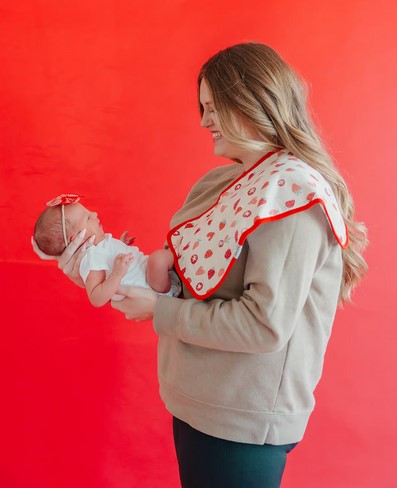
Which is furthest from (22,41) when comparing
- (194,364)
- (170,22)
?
(194,364)

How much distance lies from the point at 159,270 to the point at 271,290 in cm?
38

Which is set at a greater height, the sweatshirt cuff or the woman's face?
the woman's face

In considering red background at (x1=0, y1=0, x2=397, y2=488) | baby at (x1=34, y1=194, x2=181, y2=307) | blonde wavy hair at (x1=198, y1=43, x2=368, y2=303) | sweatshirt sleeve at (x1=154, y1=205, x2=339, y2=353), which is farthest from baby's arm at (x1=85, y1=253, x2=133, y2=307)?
red background at (x1=0, y1=0, x2=397, y2=488)

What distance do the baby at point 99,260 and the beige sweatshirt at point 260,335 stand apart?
122 millimetres

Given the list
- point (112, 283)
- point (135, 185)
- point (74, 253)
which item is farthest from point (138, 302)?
point (135, 185)

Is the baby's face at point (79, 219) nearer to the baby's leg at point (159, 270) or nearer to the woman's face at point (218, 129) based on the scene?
the baby's leg at point (159, 270)

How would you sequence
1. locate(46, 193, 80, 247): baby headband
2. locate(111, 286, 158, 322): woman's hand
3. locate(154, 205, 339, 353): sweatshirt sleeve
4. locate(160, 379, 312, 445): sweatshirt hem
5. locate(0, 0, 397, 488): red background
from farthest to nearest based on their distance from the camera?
locate(0, 0, 397, 488): red background
locate(46, 193, 80, 247): baby headband
locate(111, 286, 158, 322): woman's hand
locate(160, 379, 312, 445): sweatshirt hem
locate(154, 205, 339, 353): sweatshirt sleeve

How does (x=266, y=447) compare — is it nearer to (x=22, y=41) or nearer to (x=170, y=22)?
(x=170, y=22)

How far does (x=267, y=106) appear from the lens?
1.25m

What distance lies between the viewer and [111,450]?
231cm

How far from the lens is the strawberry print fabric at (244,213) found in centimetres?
115

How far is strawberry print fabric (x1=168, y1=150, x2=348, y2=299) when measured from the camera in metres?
1.15

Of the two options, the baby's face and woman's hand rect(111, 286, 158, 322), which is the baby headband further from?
→ woman's hand rect(111, 286, 158, 322)

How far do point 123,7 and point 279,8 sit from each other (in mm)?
536
